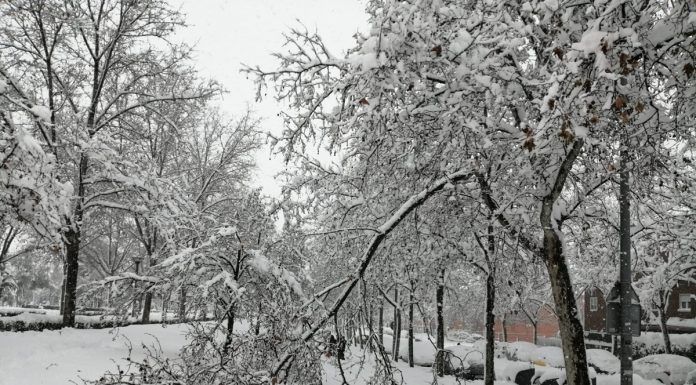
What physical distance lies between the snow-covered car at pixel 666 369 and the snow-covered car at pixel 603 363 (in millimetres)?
1921

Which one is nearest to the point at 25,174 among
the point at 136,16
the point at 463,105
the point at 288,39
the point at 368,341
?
the point at 288,39

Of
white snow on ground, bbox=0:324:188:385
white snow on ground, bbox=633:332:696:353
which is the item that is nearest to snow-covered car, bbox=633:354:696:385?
white snow on ground, bbox=633:332:696:353

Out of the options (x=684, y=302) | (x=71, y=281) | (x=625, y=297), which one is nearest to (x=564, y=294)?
(x=625, y=297)

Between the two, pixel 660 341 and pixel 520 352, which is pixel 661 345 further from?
pixel 520 352

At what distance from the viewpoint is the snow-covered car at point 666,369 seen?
16.0 metres

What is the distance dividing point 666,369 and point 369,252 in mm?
15941

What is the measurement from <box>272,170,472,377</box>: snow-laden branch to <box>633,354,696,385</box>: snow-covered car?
46.5 feet

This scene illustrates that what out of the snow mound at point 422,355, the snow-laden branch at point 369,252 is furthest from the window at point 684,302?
the snow-laden branch at point 369,252

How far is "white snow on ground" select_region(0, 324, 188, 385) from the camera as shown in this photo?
30.4ft

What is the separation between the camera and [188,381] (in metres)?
4.98

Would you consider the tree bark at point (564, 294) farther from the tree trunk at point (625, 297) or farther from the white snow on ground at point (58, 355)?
the white snow on ground at point (58, 355)

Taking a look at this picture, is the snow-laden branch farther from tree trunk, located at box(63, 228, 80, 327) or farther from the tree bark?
tree trunk, located at box(63, 228, 80, 327)

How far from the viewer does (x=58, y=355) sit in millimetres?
10656

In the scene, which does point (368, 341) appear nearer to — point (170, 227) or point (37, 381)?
point (37, 381)
